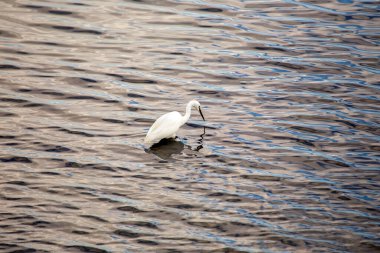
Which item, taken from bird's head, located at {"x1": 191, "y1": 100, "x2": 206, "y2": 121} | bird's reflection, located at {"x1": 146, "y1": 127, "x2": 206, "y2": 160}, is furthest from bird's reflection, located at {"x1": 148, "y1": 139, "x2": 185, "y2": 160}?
bird's head, located at {"x1": 191, "y1": 100, "x2": 206, "y2": 121}

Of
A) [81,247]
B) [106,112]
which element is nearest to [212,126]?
[106,112]

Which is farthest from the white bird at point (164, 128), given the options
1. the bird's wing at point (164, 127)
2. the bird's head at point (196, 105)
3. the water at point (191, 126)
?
the bird's head at point (196, 105)

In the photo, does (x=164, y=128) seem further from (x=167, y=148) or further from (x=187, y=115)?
(x=187, y=115)

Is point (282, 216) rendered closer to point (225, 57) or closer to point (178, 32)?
point (225, 57)

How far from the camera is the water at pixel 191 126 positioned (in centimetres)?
891

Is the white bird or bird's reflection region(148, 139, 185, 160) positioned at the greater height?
the white bird

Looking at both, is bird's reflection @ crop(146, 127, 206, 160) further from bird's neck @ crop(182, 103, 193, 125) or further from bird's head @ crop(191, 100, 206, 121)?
bird's head @ crop(191, 100, 206, 121)

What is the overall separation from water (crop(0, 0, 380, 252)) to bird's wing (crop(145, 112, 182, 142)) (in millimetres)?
252

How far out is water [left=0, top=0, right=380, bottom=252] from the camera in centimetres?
891

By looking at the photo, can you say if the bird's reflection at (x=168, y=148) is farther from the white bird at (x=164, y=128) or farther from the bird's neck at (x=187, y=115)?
the bird's neck at (x=187, y=115)

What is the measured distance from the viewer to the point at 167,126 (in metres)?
11.5

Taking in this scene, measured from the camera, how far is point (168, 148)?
11.6 m

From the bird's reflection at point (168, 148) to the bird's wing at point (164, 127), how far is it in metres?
0.18

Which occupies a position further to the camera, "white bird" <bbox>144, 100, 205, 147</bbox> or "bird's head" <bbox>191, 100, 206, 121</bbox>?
"bird's head" <bbox>191, 100, 206, 121</bbox>
